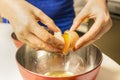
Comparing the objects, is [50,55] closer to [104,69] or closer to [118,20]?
[104,69]

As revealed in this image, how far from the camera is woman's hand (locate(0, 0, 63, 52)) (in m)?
0.58

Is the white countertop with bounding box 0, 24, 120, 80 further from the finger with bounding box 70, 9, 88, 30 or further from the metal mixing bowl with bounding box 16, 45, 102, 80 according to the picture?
the finger with bounding box 70, 9, 88, 30

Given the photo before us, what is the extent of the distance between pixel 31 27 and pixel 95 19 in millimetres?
214

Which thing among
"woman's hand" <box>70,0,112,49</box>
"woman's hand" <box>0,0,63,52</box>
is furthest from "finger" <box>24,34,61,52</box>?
Answer: "woman's hand" <box>70,0,112,49</box>

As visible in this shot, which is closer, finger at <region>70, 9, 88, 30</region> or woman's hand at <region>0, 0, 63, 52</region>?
woman's hand at <region>0, 0, 63, 52</region>

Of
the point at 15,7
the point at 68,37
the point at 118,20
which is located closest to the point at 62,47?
the point at 68,37

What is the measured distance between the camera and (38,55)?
773 mm

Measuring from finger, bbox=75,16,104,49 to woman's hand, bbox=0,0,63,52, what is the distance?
51 millimetres

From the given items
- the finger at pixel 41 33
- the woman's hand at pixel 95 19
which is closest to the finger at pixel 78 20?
the woman's hand at pixel 95 19

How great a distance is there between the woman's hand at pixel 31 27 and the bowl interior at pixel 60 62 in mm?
136

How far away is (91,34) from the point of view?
662mm

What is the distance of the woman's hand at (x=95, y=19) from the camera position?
0.67 m

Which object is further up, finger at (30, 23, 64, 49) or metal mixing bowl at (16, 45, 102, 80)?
finger at (30, 23, 64, 49)

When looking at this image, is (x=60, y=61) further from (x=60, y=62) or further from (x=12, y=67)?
(x=12, y=67)
